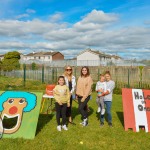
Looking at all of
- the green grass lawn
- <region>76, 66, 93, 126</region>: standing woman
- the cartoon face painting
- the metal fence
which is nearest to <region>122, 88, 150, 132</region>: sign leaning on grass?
the green grass lawn

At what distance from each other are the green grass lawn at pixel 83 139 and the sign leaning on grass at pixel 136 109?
0.22 metres

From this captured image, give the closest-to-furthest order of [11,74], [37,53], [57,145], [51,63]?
[57,145] < [11,74] < [51,63] < [37,53]

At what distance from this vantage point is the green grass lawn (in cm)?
477

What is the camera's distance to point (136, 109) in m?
6.28

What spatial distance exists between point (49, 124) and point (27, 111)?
1291 millimetres

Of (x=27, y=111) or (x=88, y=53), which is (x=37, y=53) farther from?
(x=27, y=111)

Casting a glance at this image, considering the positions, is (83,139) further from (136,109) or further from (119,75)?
(119,75)

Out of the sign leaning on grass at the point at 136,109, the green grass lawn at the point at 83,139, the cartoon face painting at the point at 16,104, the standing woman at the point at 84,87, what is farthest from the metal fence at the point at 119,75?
the cartoon face painting at the point at 16,104

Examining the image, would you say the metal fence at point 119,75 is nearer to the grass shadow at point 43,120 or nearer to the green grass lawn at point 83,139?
the grass shadow at point 43,120

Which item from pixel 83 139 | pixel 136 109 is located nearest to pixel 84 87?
pixel 83 139

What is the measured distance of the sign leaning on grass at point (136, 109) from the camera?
6.12 meters

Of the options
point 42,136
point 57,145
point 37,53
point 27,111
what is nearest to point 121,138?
point 57,145

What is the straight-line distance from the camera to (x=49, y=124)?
6.54 m

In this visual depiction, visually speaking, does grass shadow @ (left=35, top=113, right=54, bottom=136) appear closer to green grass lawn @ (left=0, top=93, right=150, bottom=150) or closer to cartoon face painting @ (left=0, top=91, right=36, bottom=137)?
green grass lawn @ (left=0, top=93, right=150, bottom=150)
